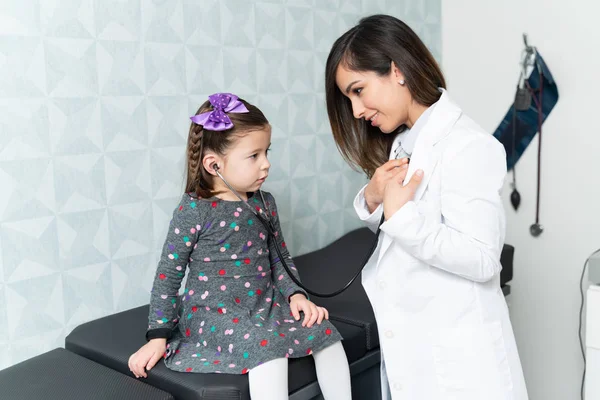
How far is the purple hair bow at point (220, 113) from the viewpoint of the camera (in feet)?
4.59

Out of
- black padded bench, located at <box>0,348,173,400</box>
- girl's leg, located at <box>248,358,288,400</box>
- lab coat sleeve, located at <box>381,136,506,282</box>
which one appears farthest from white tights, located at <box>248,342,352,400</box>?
lab coat sleeve, located at <box>381,136,506,282</box>

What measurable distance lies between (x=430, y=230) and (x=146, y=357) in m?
0.66

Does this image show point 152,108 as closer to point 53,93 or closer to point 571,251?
point 53,93

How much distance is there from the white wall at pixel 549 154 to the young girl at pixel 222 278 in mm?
1245

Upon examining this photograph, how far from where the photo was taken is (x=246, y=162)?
143 cm

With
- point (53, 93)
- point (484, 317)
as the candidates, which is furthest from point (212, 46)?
point (484, 317)

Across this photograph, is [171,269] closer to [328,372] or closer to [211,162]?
[211,162]

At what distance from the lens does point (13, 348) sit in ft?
5.18

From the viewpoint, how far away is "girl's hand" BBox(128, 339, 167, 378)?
138 cm

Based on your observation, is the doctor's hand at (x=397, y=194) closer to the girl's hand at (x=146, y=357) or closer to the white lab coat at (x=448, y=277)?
the white lab coat at (x=448, y=277)

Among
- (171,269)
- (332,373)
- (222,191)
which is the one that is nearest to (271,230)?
(222,191)

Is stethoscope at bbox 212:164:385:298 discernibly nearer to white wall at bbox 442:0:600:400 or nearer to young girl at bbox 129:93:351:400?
young girl at bbox 129:93:351:400

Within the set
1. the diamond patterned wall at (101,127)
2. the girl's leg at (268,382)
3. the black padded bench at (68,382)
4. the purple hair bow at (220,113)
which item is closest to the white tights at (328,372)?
the girl's leg at (268,382)

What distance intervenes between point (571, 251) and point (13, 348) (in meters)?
1.85
